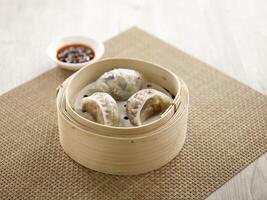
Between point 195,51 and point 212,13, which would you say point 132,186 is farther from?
point 212,13

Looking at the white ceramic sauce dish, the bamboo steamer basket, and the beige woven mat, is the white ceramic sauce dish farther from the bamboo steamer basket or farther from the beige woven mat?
the bamboo steamer basket

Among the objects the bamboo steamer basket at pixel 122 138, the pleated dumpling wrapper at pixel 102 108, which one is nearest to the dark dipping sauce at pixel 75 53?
the bamboo steamer basket at pixel 122 138

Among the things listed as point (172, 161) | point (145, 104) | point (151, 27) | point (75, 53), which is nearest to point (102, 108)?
point (145, 104)

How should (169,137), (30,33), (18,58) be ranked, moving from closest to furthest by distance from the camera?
(169,137)
(18,58)
(30,33)

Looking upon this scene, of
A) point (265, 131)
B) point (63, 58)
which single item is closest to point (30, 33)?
point (63, 58)

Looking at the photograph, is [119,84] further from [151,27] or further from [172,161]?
[151,27]

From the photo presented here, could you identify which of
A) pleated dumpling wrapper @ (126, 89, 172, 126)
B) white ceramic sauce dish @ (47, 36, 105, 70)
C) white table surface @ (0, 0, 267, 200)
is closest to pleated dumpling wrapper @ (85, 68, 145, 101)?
pleated dumpling wrapper @ (126, 89, 172, 126)
